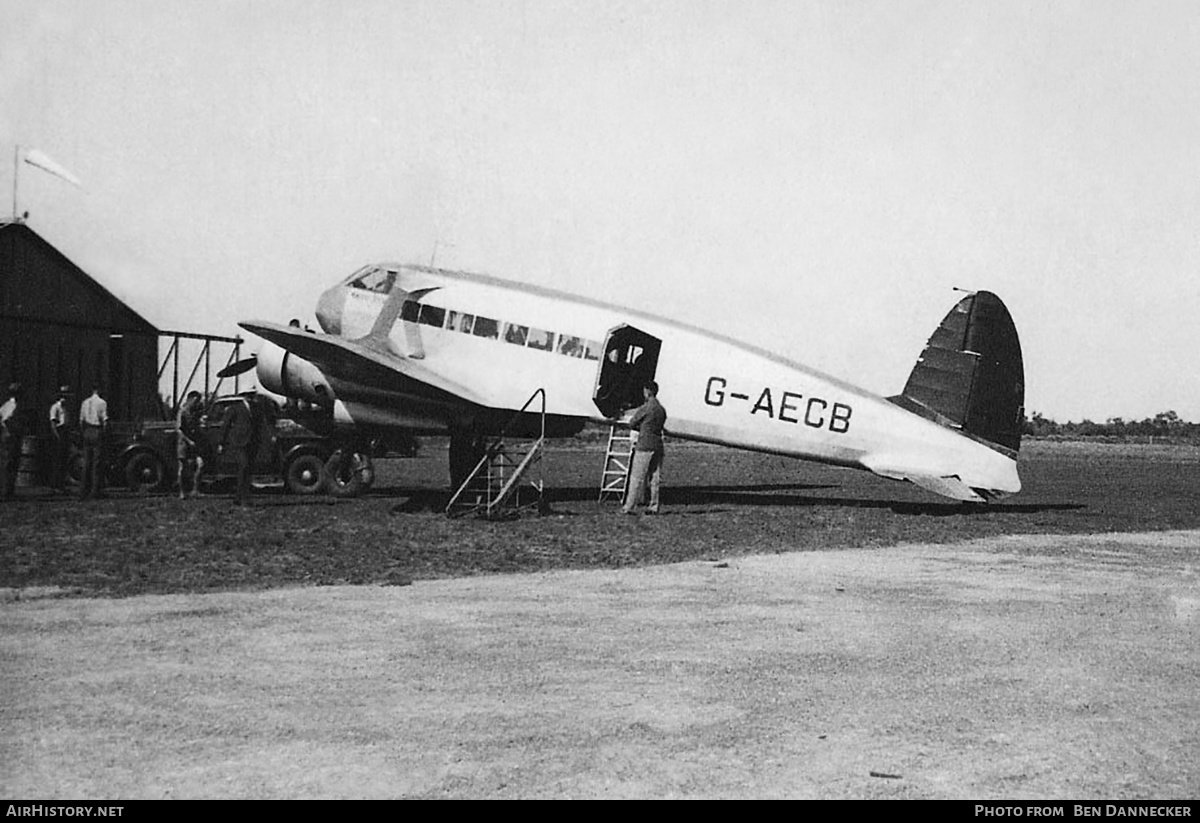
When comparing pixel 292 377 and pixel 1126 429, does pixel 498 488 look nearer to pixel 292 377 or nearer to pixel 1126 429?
pixel 292 377

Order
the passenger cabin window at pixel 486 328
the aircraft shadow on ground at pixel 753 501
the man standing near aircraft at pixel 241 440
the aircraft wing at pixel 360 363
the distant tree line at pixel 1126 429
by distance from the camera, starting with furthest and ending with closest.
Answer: the distant tree line at pixel 1126 429 → the passenger cabin window at pixel 486 328 → the aircraft shadow on ground at pixel 753 501 → the man standing near aircraft at pixel 241 440 → the aircraft wing at pixel 360 363

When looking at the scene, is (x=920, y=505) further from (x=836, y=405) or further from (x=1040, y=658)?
(x=1040, y=658)

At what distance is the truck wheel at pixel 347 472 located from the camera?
2062cm

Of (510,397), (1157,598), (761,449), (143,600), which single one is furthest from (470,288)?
(1157,598)

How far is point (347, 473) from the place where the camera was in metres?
20.8

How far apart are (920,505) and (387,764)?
1706 centimetres

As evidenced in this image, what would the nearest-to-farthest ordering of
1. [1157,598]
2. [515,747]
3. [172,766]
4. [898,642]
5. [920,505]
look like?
[172,766], [515,747], [898,642], [1157,598], [920,505]

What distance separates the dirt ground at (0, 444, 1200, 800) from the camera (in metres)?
4.46

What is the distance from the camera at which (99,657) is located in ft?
20.8

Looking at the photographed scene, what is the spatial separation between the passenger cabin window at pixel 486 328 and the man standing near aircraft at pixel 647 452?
3.07m

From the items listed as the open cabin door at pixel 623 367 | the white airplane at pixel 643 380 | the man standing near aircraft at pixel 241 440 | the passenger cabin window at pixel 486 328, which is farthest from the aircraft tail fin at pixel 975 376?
the man standing near aircraft at pixel 241 440

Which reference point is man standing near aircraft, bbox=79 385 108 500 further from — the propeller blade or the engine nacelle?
→ the propeller blade

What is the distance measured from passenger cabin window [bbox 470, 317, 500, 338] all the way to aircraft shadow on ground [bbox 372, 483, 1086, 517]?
3.02m

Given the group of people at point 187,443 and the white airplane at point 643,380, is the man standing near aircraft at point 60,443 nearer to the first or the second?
the group of people at point 187,443
